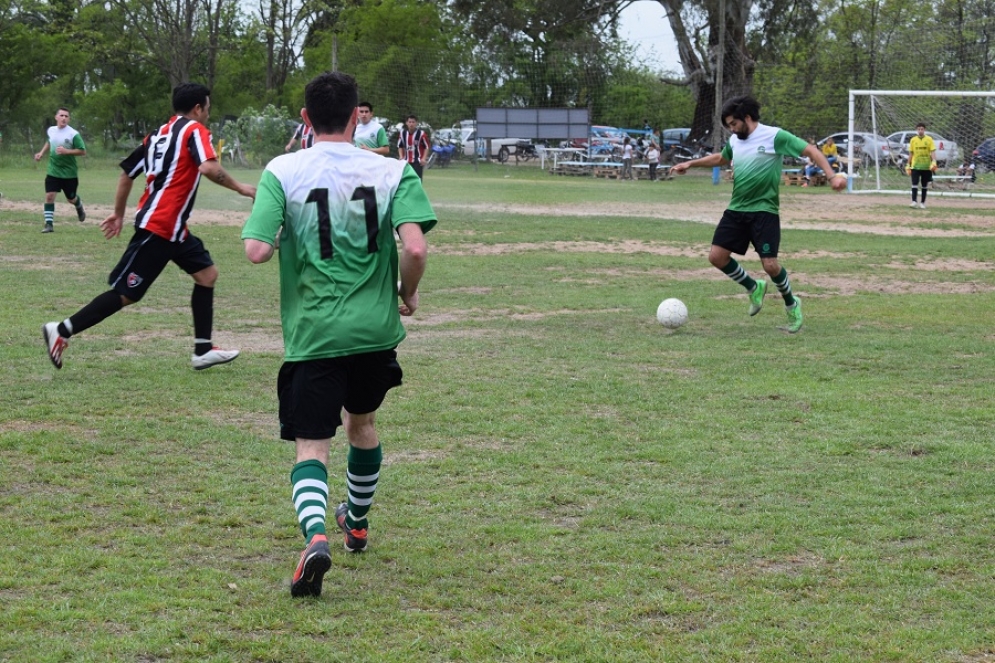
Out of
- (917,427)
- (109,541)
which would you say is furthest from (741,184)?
(109,541)

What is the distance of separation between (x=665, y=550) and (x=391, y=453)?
1.87m

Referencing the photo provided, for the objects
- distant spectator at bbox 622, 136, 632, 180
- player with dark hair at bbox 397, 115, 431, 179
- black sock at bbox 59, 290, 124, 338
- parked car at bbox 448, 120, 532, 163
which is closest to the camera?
black sock at bbox 59, 290, 124, 338

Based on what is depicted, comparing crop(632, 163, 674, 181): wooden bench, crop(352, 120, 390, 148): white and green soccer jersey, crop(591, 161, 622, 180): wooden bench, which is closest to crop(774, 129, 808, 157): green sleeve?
crop(352, 120, 390, 148): white and green soccer jersey

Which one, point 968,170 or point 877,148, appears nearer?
point 877,148

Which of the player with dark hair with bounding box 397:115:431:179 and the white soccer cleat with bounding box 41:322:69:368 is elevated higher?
the player with dark hair with bounding box 397:115:431:179

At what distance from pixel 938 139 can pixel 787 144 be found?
22.5 meters

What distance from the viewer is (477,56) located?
42.9 m

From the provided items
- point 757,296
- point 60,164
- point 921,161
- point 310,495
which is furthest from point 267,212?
point 921,161

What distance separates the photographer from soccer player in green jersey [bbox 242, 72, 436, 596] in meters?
4.04

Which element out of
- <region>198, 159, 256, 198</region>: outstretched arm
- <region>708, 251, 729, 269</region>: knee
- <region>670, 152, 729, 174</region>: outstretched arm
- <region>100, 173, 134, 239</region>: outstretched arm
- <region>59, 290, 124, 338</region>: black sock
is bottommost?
<region>59, 290, 124, 338</region>: black sock

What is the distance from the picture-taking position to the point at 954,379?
775 cm

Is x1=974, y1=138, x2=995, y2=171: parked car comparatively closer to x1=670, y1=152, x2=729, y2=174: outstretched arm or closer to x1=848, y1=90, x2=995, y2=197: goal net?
x1=848, y1=90, x2=995, y2=197: goal net

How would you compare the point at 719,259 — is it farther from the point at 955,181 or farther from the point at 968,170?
the point at 968,170

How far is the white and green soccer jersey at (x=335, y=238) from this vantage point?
13.3ft
